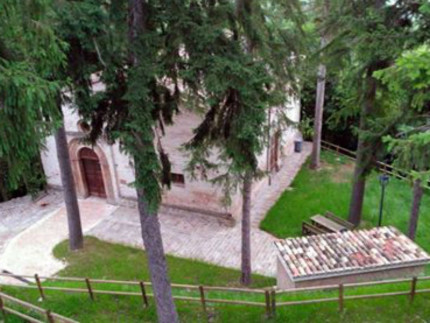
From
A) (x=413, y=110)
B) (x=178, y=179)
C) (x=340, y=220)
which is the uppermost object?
(x=413, y=110)

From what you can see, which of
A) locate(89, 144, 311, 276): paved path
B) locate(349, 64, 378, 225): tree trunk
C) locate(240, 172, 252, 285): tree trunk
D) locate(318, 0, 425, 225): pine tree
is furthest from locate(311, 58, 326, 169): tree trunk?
locate(240, 172, 252, 285): tree trunk

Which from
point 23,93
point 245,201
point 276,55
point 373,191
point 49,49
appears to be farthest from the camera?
point 373,191

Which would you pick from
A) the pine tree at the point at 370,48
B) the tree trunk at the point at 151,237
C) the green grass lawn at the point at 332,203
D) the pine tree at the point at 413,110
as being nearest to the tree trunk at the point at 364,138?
the pine tree at the point at 370,48

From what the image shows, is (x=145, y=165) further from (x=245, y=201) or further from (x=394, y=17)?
(x=394, y=17)

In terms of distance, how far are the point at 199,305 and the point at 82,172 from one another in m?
10.2

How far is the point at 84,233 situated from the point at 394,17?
12893 mm

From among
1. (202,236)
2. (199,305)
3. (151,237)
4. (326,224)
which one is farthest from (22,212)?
(326,224)

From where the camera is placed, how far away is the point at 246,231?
36.0 ft

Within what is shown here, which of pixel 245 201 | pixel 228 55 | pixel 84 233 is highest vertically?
pixel 228 55

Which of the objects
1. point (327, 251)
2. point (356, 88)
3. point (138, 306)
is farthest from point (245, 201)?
point (356, 88)

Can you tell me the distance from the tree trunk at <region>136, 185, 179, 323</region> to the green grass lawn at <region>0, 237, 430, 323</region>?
1156 millimetres

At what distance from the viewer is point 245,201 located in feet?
34.7

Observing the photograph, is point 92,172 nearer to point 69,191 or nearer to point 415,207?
point 69,191

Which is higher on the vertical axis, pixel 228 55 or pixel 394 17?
pixel 394 17
